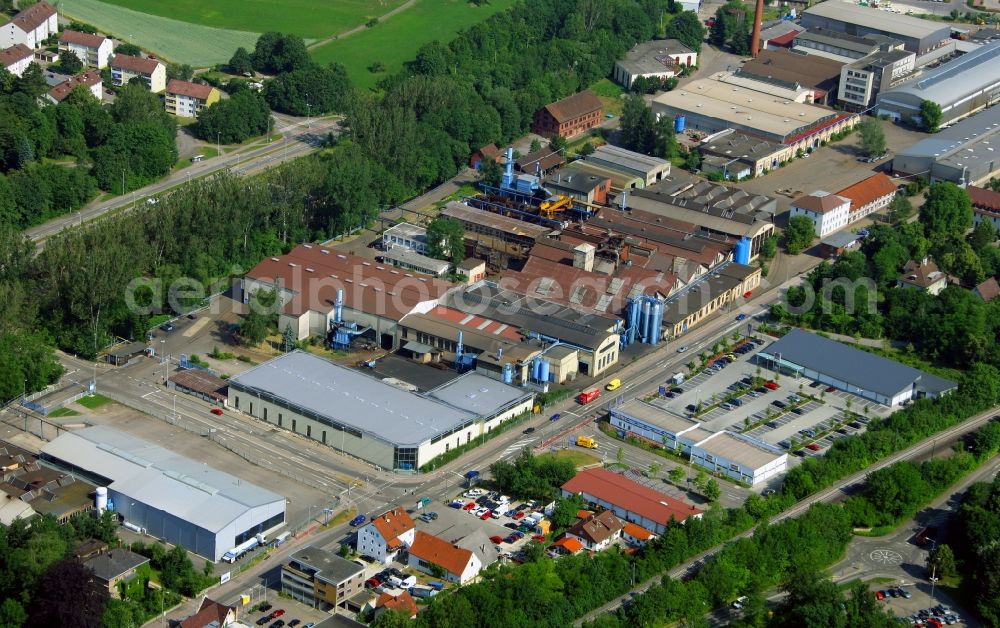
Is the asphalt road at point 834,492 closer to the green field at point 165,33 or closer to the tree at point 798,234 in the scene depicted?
the tree at point 798,234

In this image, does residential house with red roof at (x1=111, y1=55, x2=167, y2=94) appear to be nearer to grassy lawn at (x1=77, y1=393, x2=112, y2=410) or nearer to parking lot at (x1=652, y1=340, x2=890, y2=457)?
grassy lawn at (x1=77, y1=393, x2=112, y2=410)

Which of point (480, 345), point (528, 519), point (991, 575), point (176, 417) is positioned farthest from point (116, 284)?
point (991, 575)

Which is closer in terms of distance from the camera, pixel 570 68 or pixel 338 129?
pixel 338 129

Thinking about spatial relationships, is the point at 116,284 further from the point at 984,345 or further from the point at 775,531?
the point at 984,345

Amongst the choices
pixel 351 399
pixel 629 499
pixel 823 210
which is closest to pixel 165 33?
pixel 823 210

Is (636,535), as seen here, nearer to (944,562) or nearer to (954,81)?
(944,562)

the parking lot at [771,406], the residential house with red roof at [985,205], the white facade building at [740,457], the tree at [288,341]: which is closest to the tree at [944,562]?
the white facade building at [740,457]

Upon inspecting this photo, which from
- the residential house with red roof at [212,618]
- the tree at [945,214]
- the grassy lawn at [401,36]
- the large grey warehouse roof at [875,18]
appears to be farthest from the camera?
the large grey warehouse roof at [875,18]
